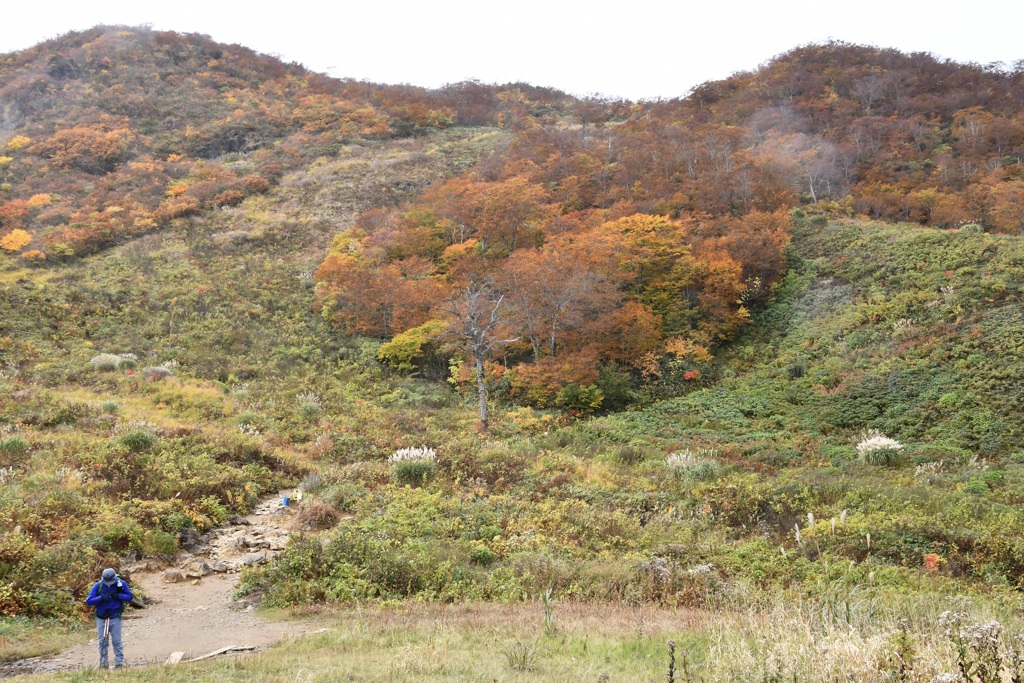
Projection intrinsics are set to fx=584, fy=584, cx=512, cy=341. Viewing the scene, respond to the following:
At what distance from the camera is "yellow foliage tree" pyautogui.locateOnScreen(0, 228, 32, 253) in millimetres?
34750

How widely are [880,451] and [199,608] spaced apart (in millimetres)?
15846

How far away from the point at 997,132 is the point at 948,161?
16.3 ft

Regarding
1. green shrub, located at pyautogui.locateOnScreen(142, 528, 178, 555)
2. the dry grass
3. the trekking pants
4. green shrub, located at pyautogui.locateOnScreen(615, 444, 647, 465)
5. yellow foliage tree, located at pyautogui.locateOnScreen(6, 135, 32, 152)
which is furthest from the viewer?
yellow foliage tree, located at pyautogui.locateOnScreen(6, 135, 32, 152)

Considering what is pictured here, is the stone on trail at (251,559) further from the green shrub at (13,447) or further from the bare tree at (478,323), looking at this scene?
the bare tree at (478,323)

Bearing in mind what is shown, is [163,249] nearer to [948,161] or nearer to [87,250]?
[87,250]

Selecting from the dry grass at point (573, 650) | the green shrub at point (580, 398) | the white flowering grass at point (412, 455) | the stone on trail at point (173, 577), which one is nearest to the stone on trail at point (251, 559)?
the stone on trail at point (173, 577)

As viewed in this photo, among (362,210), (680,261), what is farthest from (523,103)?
(680,261)

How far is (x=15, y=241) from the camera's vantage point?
3497cm

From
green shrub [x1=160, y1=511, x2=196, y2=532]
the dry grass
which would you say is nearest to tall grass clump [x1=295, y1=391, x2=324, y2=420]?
green shrub [x1=160, y1=511, x2=196, y2=532]

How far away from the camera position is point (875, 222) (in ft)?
103

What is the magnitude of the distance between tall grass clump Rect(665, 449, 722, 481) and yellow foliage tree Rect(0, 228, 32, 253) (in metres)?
39.5

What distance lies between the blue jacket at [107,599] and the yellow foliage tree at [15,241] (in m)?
38.3

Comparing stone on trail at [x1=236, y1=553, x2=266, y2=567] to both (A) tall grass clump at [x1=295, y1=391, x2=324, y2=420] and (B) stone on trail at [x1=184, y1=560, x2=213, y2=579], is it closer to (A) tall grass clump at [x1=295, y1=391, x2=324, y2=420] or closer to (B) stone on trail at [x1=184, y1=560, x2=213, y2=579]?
(B) stone on trail at [x1=184, y1=560, x2=213, y2=579]

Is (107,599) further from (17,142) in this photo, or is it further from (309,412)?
(17,142)
